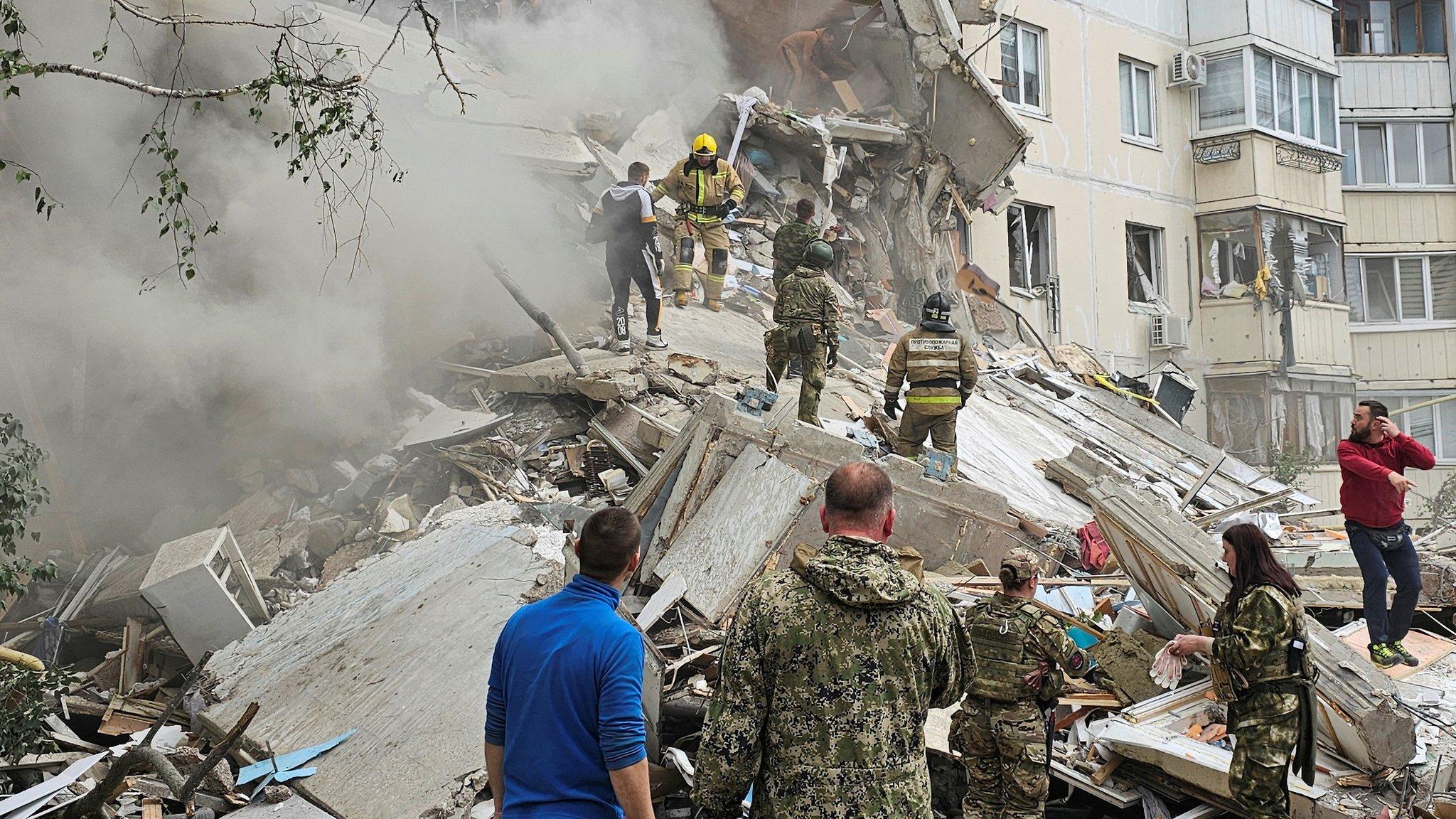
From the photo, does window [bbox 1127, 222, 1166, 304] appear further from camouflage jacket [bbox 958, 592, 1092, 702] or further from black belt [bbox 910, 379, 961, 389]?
camouflage jacket [bbox 958, 592, 1092, 702]

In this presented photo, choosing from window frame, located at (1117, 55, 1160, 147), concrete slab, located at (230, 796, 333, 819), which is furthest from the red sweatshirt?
window frame, located at (1117, 55, 1160, 147)

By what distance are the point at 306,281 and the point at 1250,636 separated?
715cm

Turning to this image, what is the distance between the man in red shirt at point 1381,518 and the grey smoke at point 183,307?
249 inches

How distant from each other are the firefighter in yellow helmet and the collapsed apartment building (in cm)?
83

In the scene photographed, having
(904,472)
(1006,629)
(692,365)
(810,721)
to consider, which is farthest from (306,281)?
(810,721)

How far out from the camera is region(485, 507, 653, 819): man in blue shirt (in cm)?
220

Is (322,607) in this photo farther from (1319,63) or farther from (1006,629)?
(1319,63)

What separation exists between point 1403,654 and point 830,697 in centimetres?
460

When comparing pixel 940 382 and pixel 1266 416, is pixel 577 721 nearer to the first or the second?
pixel 940 382

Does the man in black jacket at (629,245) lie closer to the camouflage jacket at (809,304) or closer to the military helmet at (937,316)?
the camouflage jacket at (809,304)

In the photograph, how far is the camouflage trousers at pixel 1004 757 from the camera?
3711 mm

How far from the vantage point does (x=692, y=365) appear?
8164mm

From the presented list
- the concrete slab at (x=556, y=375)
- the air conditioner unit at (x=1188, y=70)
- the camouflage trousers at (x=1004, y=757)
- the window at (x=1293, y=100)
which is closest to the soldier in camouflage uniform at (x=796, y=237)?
the concrete slab at (x=556, y=375)

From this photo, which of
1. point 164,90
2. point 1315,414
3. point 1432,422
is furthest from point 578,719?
point 1432,422
